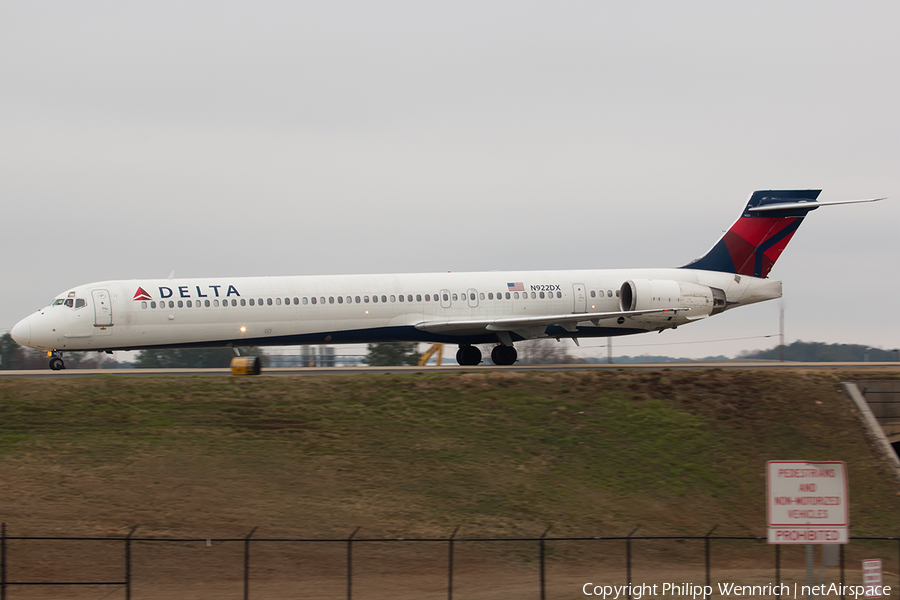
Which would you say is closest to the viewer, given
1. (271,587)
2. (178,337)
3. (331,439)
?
(271,587)

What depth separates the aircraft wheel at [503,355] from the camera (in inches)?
1578

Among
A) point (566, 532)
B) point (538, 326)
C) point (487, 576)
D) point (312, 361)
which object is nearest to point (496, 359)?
point (538, 326)

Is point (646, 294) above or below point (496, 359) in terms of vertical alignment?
above

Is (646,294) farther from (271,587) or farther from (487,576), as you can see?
(271,587)

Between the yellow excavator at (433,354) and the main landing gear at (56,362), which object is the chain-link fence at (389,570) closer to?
the main landing gear at (56,362)

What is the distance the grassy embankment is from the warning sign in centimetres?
987

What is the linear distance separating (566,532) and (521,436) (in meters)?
5.47

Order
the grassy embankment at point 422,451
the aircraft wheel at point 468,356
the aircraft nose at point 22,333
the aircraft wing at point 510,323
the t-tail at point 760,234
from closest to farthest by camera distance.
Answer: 1. the grassy embankment at point 422,451
2. the aircraft nose at point 22,333
3. the aircraft wing at point 510,323
4. the aircraft wheel at point 468,356
5. the t-tail at point 760,234

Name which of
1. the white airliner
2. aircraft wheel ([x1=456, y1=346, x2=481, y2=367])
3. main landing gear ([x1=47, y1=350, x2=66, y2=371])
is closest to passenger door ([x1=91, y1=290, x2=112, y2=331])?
the white airliner

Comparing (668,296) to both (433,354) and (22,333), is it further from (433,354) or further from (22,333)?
(22,333)

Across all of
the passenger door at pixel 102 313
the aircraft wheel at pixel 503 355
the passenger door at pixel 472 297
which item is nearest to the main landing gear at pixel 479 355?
the aircraft wheel at pixel 503 355

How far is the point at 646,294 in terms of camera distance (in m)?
39.6

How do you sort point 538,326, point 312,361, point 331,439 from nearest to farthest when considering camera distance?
point 331,439 → point 538,326 → point 312,361

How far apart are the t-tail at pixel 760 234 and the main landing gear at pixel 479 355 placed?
9.71 metres
